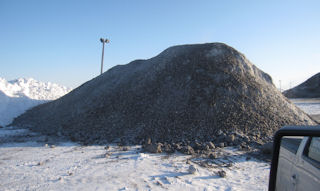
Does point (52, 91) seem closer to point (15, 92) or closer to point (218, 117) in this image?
point (15, 92)

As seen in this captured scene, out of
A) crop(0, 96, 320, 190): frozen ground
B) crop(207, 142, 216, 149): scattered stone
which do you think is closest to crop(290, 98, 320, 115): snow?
crop(207, 142, 216, 149): scattered stone

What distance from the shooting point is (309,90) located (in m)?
42.6

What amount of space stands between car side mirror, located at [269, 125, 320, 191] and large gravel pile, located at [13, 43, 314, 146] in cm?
623

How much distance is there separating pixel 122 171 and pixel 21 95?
26968 mm

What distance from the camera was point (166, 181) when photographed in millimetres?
4707

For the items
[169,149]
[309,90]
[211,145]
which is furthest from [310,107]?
[309,90]

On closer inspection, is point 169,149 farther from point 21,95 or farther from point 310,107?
point 21,95

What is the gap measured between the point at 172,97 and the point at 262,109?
16.5 ft

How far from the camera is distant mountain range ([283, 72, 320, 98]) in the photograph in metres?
40.3

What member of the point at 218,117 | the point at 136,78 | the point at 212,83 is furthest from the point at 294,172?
the point at 136,78

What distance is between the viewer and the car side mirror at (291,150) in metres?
1.57

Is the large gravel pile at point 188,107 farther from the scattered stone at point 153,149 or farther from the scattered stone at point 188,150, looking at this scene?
the scattered stone at point 153,149

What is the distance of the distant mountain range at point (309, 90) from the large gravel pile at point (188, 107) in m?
34.0

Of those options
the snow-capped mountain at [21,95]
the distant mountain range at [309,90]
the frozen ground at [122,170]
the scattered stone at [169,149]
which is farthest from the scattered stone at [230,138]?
the distant mountain range at [309,90]
